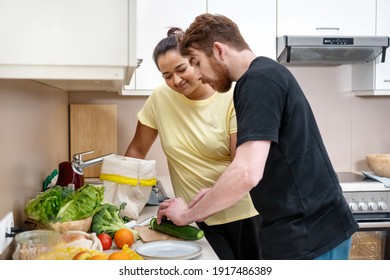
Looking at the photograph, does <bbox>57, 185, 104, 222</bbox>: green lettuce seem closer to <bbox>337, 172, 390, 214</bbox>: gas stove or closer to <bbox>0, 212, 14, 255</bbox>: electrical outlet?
<bbox>0, 212, 14, 255</bbox>: electrical outlet

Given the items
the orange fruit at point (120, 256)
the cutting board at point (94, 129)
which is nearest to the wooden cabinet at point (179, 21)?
A: the cutting board at point (94, 129)

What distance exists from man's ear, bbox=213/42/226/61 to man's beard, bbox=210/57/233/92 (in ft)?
0.04

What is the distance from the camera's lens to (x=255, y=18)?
240cm

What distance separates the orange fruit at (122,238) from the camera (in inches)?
48.7

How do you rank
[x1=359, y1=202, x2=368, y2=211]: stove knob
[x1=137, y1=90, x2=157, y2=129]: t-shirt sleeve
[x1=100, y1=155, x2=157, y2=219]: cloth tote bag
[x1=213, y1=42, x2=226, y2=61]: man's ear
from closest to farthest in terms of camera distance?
[x1=213, y1=42, x2=226, y2=61]: man's ear → [x1=100, y1=155, x2=157, y2=219]: cloth tote bag → [x1=137, y1=90, x2=157, y2=129]: t-shirt sleeve → [x1=359, y1=202, x2=368, y2=211]: stove knob

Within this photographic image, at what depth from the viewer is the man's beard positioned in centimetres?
124

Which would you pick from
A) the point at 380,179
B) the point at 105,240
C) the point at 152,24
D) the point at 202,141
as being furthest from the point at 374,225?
the point at 105,240

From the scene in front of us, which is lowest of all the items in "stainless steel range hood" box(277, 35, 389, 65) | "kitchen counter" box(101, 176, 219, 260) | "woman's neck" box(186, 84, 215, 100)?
"kitchen counter" box(101, 176, 219, 260)

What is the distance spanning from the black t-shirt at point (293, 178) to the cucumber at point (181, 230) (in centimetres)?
18

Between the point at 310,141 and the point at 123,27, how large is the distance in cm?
47

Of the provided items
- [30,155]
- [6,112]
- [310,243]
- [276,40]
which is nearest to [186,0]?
[276,40]

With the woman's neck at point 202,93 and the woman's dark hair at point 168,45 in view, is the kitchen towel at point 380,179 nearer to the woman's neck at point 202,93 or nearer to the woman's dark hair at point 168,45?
the woman's neck at point 202,93

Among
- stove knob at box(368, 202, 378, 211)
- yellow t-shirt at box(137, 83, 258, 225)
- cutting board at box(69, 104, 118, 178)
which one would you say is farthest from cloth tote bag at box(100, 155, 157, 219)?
stove knob at box(368, 202, 378, 211)

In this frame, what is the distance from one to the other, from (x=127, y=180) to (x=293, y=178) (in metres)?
0.57
